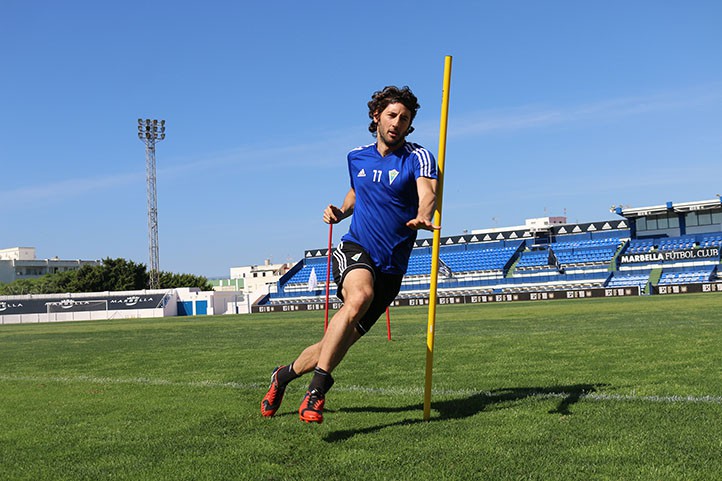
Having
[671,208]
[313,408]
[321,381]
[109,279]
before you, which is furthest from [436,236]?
[109,279]

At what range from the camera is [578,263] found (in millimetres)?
61750

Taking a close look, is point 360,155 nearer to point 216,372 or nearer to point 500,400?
point 500,400

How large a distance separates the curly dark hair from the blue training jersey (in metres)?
0.32

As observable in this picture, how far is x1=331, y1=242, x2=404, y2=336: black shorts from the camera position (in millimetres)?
5340

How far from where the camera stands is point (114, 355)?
47.4ft

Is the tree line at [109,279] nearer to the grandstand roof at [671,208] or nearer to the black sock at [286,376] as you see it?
the grandstand roof at [671,208]

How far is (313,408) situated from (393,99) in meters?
2.29

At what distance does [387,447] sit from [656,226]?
199 ft

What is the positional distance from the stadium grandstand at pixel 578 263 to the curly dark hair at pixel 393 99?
49.2 meters


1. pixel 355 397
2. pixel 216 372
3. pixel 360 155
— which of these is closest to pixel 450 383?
pixel 355 397

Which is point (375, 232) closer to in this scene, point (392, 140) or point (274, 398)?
point (392, 140)

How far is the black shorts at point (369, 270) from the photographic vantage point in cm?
534

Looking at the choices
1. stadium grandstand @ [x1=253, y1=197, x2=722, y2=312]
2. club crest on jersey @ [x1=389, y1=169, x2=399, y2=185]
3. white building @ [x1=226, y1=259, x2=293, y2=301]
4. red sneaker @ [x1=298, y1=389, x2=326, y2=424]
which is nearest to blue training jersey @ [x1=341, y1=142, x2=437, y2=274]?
club crest on jersey @ [x1=389, y1=169, x2=399, y2=185]

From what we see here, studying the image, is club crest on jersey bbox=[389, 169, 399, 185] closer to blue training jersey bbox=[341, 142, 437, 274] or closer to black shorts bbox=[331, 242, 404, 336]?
blue training jersey bbox=[341, 142, 437, 274]
